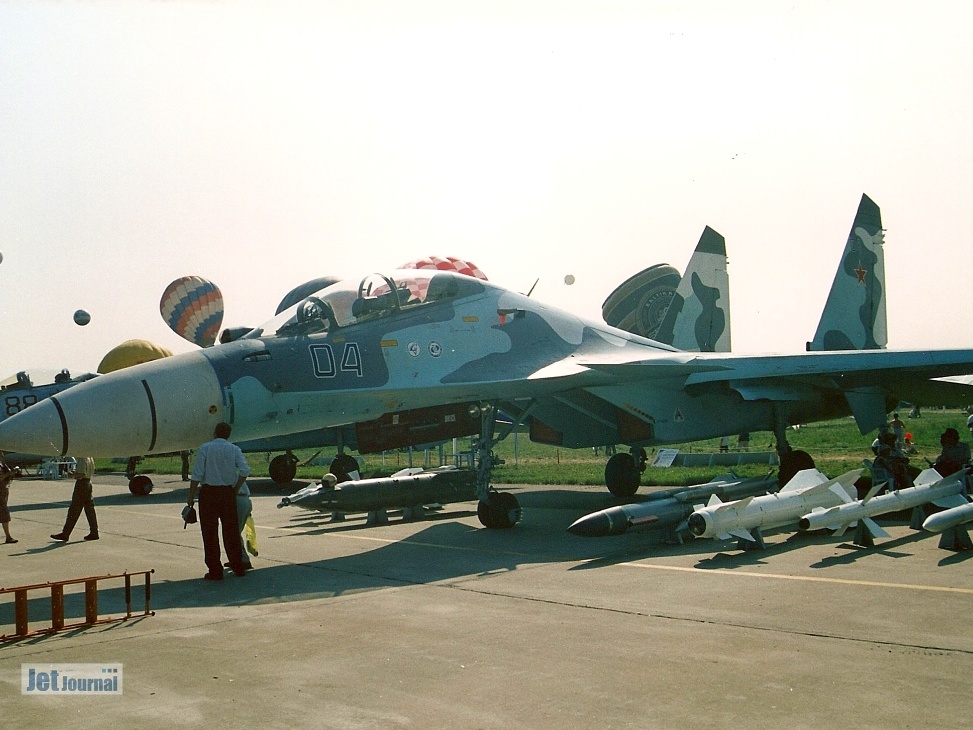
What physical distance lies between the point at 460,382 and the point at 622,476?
622 centimetres

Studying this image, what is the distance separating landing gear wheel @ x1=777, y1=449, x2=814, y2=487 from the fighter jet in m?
0.15

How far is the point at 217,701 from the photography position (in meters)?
4.70

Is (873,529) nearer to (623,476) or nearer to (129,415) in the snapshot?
(623,476)

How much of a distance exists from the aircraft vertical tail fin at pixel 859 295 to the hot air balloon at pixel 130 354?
30158 millimetres

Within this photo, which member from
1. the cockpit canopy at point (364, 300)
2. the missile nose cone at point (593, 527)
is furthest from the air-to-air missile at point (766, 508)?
the cockpit canopy at point (364, 300)

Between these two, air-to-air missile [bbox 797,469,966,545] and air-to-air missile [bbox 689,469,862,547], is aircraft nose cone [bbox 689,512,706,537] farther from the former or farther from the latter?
air-to-air missile [bbox 797,469,966,545]

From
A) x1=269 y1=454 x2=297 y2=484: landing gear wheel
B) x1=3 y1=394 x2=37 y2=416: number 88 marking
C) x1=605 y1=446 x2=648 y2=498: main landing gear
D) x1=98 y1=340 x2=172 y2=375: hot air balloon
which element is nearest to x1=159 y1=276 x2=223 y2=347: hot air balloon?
x1=98 y1=340 x2=172 y2=375: hot air balloon

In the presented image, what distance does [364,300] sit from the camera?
438 inches

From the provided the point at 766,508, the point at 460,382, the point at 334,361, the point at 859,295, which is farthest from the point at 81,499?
the point at 859,295

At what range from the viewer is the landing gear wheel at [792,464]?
14.2 meters

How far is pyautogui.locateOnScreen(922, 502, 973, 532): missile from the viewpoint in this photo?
9086 millimetres

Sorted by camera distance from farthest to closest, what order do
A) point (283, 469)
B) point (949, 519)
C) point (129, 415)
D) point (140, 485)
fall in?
point (283, 469) → point (140, 485) → point (949, 519) → point (129, 415)

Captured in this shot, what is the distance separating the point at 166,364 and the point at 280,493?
1307cm

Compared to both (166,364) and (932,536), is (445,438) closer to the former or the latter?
(166,364)
